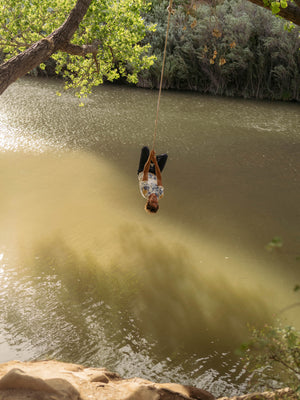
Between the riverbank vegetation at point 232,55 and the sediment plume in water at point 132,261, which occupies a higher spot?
the riverbank vegetation at point 232,55

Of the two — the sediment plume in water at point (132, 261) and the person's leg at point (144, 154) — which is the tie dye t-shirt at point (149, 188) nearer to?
the person's leg at point (144, 154)

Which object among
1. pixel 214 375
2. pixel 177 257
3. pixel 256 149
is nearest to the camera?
pixel 214 375

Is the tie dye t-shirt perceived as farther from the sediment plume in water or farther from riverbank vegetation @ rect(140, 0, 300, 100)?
riverbank vegetation @ rect(140, 0, 300, 100)

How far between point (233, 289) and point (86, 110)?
8.89 metres

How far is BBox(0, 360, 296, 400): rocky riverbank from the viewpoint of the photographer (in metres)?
2.92

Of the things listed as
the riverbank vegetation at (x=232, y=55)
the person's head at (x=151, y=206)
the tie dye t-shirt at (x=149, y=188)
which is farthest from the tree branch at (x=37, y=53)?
the riverbank vegetation at (x=232, y=55)

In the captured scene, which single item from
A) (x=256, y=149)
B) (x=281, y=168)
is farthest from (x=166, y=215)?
(x=256, y=149)

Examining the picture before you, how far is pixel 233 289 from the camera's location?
5.04 meters

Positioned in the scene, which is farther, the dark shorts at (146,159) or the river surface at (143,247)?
the dark shorts at (146,159)

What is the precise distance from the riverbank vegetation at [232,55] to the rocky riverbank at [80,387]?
1329 centimetres

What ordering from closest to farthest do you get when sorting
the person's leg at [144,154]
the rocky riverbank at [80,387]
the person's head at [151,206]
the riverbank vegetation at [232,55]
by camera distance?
the rocky riverbank at [80,387]
the person's head at [151,206]
the person's leg at [144,154]
the riverbank vegetation at [232,55]

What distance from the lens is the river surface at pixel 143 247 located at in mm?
4105

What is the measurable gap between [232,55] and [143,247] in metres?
11.4

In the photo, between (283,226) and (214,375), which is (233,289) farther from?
(283,226)
